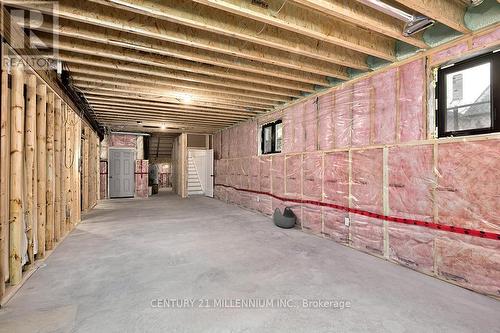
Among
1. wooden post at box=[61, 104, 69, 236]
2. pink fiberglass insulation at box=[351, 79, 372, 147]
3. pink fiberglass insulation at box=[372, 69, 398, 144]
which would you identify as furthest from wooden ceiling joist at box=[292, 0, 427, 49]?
wooden post at box=[61, 104, 69, 236]

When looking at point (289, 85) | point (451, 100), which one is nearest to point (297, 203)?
point (289, 85)

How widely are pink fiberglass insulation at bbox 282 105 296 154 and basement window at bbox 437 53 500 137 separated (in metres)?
2.80

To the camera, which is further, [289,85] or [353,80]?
[289,85]

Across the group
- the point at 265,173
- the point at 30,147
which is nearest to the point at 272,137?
the point at 265,173

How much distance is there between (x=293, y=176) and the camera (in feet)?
16.6

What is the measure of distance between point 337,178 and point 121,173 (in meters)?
9.15

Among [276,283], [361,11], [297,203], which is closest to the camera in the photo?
→ [361,11]

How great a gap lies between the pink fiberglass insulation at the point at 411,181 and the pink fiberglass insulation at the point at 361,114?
1.65 ft

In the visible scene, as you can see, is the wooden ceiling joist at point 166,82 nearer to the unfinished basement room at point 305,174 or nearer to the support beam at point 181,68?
the unfinished basement room at point 305,174

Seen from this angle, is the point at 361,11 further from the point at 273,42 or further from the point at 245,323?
the point at 245,323

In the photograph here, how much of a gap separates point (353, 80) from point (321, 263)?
2.86 meters

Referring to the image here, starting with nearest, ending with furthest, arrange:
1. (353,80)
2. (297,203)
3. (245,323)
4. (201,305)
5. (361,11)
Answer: (245,323) < (201,305) < (361,11) < (353,80) < (297,203)

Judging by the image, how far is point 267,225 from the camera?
5051 mm

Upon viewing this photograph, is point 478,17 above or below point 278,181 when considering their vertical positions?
above
